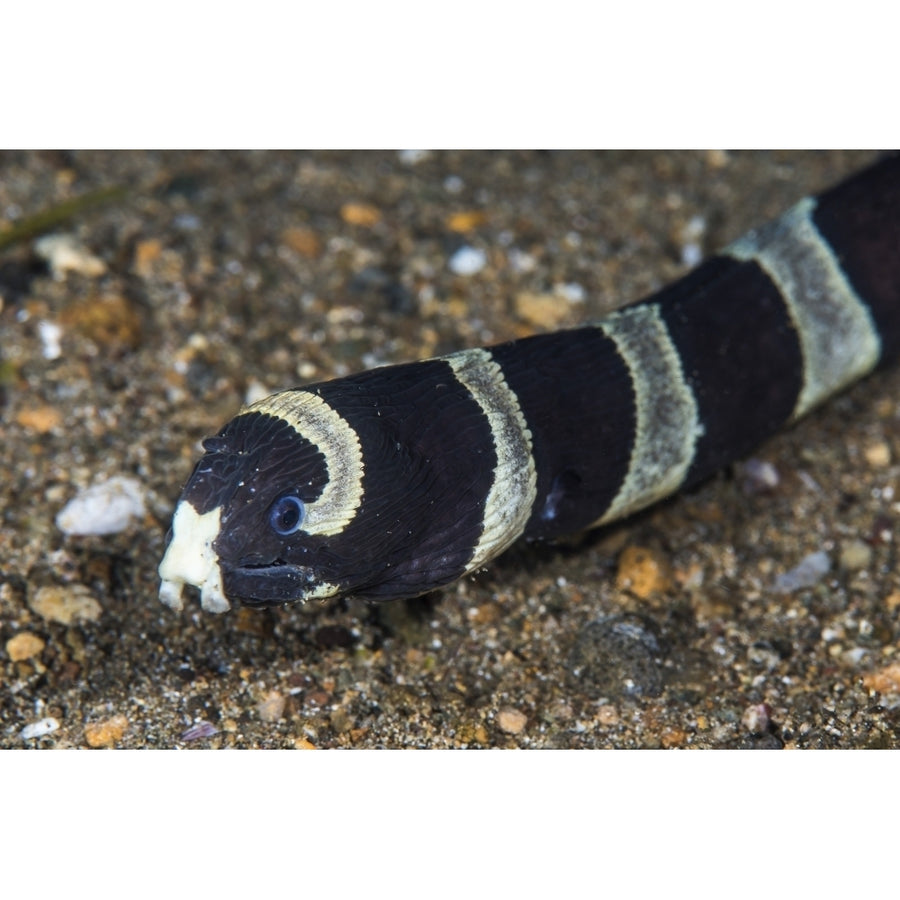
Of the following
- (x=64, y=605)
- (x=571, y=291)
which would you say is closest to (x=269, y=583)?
(x=64, y=605)

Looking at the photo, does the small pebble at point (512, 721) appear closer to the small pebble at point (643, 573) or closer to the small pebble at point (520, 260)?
the small pebble at point (643, 573)

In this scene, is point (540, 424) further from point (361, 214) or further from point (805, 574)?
point (361, 214)

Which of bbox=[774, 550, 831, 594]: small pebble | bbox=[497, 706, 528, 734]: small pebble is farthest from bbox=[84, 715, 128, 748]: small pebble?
bbox=[774, 550, 831, 594]: small pebble

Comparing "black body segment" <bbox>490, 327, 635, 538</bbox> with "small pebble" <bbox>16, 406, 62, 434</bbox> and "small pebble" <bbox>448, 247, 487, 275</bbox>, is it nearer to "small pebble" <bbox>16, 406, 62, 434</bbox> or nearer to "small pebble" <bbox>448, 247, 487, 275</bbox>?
"small pebble" <bbox>448, 247, 487, 275</bbox>

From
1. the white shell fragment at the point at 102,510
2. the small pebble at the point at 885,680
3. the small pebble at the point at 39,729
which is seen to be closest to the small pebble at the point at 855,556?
the small pebble at the point at 885,680

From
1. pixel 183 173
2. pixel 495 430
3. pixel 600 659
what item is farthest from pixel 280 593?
pixel 183 173

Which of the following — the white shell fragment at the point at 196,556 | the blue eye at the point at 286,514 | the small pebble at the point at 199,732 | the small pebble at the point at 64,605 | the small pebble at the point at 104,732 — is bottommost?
the small pebble at the point at 104,732
